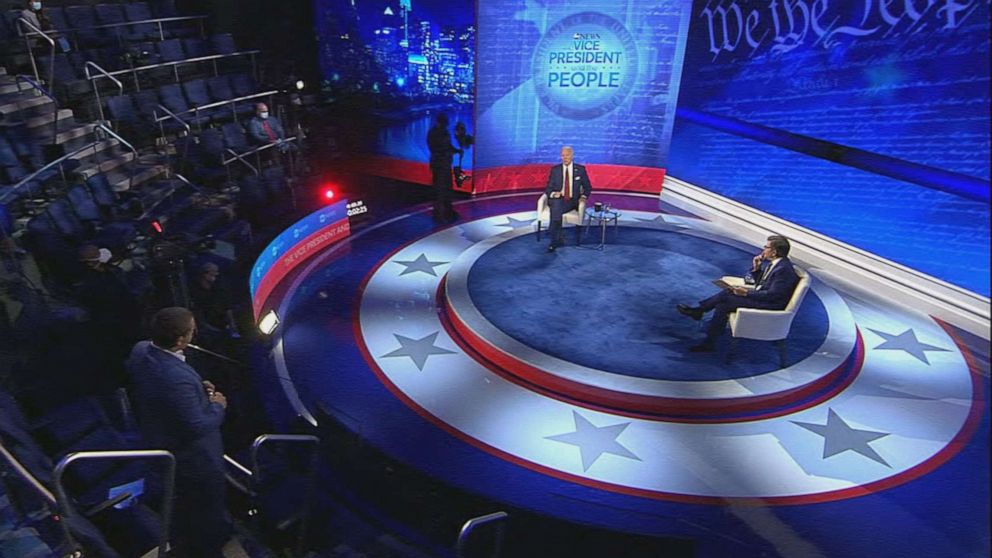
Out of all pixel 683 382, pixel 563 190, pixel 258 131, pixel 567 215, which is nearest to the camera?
pixel 683 382

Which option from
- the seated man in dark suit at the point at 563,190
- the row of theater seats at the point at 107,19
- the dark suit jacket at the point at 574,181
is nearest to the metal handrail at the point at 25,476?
the seated man in dark suit at the point at 563,190

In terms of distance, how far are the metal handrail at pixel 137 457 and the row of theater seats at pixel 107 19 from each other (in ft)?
29.8

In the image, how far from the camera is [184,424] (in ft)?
9.61

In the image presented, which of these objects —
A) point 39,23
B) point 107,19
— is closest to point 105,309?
point 39,23

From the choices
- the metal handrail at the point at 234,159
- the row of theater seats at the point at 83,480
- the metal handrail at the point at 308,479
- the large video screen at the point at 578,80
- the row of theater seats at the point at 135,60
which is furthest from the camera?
the large video screen at the point at 578,80

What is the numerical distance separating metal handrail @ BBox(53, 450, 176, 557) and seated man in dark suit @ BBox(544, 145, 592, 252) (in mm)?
5773

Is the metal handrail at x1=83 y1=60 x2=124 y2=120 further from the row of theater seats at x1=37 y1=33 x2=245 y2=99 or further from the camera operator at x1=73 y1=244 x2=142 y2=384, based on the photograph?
the camera operator at x1=73 y1=244 x2=142 y2=384

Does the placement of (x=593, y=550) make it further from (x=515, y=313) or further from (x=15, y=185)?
(x=15, y=185)

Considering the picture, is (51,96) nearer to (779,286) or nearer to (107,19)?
(107,19)

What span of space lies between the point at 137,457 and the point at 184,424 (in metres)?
0.27

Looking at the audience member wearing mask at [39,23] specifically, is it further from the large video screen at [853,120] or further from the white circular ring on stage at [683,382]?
the large video screen at [853,120]

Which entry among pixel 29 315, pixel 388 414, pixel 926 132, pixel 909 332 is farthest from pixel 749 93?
pixel 29 315

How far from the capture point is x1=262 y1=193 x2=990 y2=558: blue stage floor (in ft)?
13.5

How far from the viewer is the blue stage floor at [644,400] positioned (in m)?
4.11
